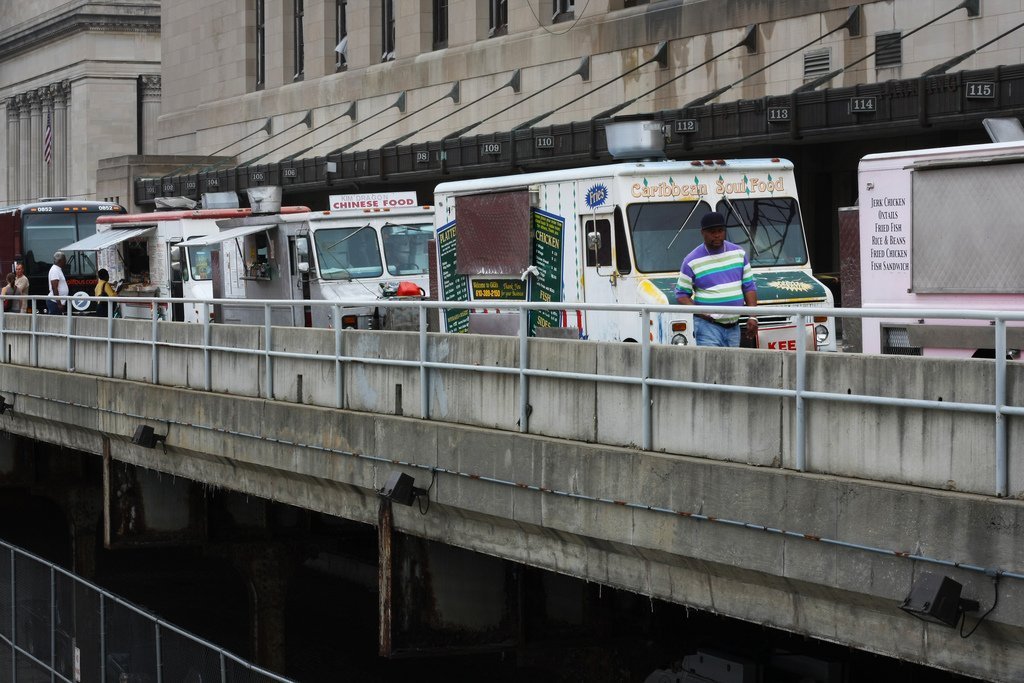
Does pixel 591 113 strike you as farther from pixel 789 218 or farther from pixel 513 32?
pixel 789 218

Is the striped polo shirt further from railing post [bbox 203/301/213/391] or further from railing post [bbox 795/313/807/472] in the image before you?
railing post [bbox 203/301/213/391]

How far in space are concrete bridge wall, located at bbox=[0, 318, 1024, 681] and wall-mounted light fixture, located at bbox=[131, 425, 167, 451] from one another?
6.20ft

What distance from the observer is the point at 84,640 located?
1573cm

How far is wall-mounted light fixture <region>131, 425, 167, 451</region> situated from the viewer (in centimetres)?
Result: 1684

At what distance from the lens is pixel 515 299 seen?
55.8ft

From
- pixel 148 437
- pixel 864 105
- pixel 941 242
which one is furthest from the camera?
pixel 864 105

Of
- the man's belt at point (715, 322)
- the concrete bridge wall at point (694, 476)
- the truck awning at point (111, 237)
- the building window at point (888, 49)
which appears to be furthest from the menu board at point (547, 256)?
the building window at point (888, 49)

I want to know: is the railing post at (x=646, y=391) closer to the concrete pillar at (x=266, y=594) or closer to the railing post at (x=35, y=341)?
the concrete pillar at (x=266, y=594)

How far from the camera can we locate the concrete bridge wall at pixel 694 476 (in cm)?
802

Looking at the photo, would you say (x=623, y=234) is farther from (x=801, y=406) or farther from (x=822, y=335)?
(x=801, y=406)

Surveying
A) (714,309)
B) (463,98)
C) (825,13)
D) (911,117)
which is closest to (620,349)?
(714,309)

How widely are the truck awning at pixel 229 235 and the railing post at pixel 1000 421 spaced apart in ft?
53.6

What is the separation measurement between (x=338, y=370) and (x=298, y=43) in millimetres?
42885

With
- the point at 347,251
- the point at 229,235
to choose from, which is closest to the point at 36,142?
the point at 229,235
